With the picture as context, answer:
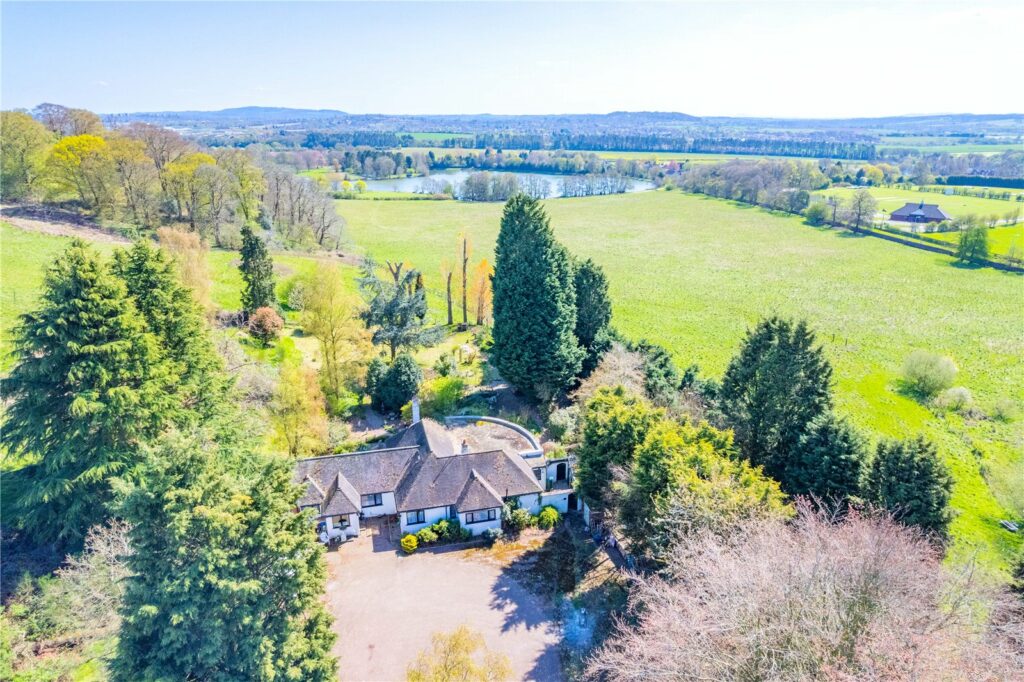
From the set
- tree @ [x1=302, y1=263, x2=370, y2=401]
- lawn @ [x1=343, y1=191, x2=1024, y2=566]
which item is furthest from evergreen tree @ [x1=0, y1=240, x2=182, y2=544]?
lawn @ [x1=343, y1=191, x2=1024, y2=566]

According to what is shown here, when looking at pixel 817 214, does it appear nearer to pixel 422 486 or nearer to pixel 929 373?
pixel 929 373

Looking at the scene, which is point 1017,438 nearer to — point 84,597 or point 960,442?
point 960,442

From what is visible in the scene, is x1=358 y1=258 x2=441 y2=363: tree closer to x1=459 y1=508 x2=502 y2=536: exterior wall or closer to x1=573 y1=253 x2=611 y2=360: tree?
x1=573 y1=253 x2=611 y2=360: tree

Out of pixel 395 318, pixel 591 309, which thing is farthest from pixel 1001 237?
pixel 395 318

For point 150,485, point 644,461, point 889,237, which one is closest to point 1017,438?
point 644,461

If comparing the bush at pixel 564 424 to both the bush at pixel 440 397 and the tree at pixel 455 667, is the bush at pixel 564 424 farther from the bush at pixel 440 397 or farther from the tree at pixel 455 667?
the tree at pixel 455 667

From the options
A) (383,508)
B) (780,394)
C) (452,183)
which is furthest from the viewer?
(452,183)

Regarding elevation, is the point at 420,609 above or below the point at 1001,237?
below
